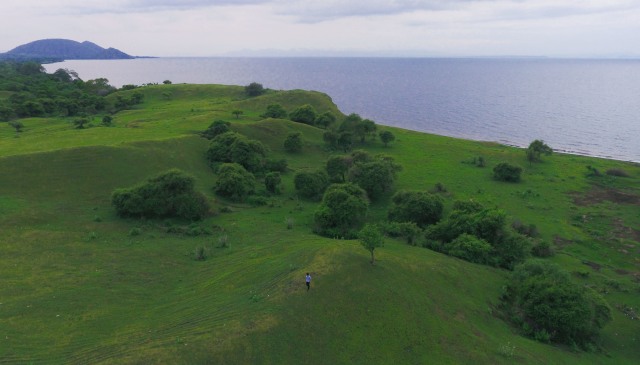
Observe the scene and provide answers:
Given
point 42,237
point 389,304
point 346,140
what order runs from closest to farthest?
point 389,304 → point 42,237 → point 346,140

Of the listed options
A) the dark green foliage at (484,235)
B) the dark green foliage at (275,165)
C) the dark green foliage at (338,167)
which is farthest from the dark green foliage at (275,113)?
the dark green foliage at (484,235)

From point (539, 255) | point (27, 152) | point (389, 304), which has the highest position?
point (27, 152)

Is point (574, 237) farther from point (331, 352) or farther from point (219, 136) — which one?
point (219, 136)

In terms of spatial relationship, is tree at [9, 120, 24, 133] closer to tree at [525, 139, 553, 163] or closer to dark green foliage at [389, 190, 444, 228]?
dark green foliage at [389, 190, 444, 228]

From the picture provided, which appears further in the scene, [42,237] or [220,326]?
[42,237]

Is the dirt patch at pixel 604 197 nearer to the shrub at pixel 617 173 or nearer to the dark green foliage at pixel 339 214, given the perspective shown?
the shrub at pixel 617 173

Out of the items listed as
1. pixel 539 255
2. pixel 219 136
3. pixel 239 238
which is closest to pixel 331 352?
pixel 239 238
